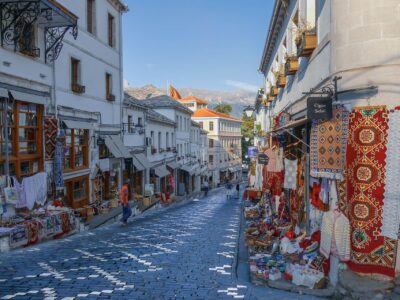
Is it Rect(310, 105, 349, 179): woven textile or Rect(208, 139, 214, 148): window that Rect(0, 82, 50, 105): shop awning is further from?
Rect(208, 139, 214, 148): window

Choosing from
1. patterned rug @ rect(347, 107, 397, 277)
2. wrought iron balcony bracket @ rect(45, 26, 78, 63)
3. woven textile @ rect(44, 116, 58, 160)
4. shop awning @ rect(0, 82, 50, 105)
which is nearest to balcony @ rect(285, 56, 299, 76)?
patterned rug @ rect(347, 107, 397, 277)

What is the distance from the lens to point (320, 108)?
7.52 metres

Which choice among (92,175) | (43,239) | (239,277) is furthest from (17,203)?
(239,277)

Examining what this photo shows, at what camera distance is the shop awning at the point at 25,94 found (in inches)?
465

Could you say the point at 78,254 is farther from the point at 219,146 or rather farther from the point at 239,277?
the point at 219,146

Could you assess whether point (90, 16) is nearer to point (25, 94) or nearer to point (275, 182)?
point (25, 94)

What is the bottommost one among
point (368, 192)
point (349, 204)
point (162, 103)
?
point (349, 204)

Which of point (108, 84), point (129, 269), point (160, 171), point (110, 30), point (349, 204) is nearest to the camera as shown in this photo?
point (349, 204)

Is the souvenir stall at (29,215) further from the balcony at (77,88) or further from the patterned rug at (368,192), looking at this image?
the patterned rug at (368,192)

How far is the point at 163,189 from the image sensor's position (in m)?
32.8

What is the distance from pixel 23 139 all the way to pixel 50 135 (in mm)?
1171

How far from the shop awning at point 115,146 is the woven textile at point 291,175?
10079 millimetres

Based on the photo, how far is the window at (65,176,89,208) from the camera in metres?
16.4

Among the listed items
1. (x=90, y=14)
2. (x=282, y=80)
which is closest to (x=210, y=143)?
(x=90, y=14)
